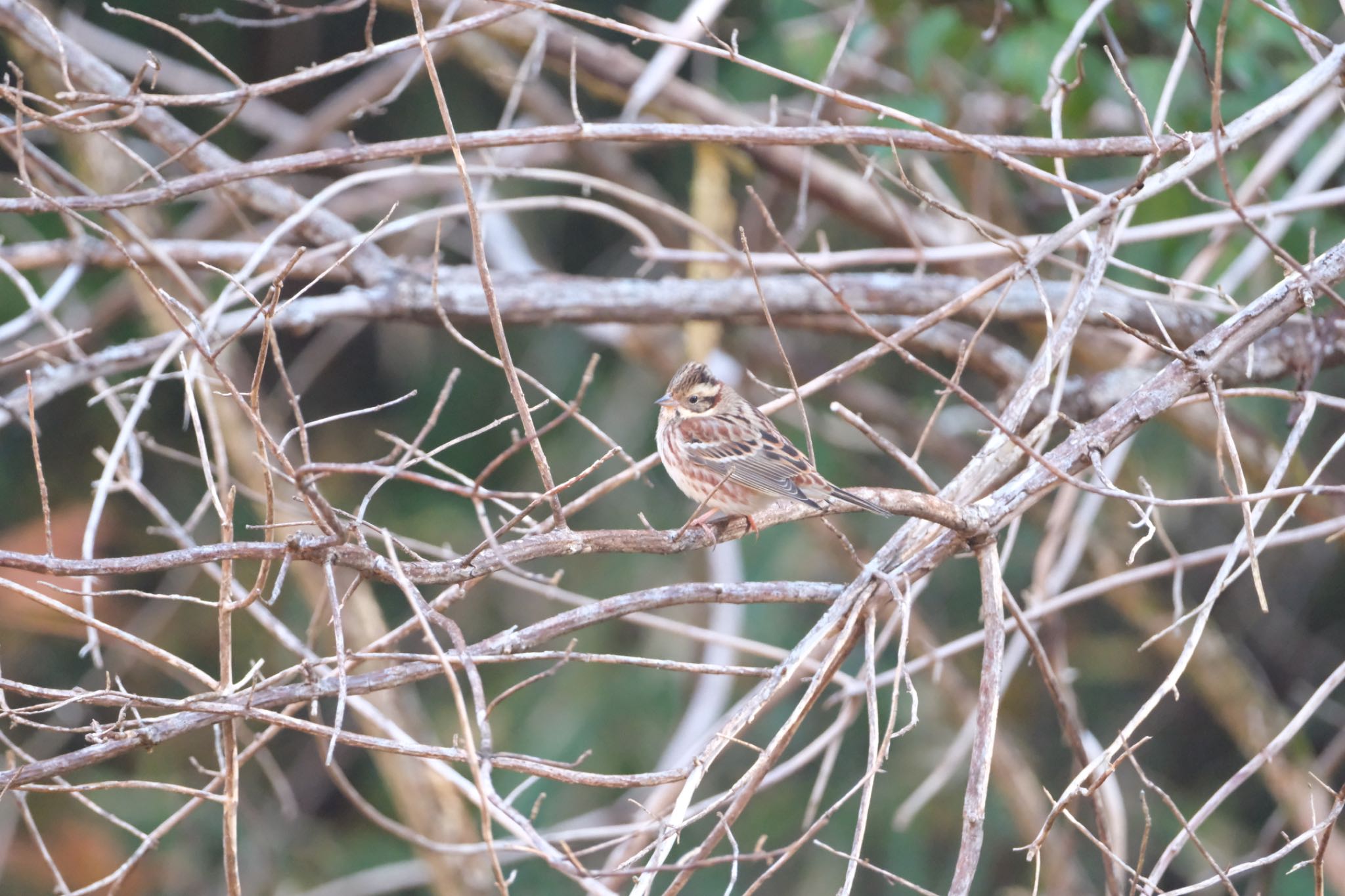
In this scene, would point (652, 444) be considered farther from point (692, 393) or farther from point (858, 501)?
point (858, 501)

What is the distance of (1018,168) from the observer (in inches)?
117

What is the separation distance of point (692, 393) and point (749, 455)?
19.1 inches

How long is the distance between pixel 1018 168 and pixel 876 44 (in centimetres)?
381

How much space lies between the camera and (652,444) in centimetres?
743

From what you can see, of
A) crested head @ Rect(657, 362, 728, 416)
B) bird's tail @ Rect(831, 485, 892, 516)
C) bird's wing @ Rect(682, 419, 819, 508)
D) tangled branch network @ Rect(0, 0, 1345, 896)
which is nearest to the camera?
tangled branch network @ Rect(0, 0, 1345, 896)

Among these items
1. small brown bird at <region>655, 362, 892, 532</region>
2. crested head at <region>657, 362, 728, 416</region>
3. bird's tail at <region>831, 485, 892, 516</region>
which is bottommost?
small brown bird at <region>655, 362, 892, 532</region>

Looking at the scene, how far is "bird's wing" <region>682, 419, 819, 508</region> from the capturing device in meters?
4.03

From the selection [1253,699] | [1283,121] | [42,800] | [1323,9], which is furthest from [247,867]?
[1323,9]

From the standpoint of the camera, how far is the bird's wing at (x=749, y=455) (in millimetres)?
4027

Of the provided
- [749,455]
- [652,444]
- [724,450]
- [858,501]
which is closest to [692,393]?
[724,450]

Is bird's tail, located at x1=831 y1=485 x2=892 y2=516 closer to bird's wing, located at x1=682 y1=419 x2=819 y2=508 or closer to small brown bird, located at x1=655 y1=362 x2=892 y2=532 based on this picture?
small brown bird, located at x1=655 y1=362 x2=892 y2=532

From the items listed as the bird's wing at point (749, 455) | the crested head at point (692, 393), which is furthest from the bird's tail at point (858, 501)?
the crested head at point (692, 393)

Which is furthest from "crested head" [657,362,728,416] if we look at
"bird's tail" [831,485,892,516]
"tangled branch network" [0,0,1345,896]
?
"bird's tail" [831,485,892,516]

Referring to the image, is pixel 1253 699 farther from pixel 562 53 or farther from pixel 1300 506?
pixel 562 53
